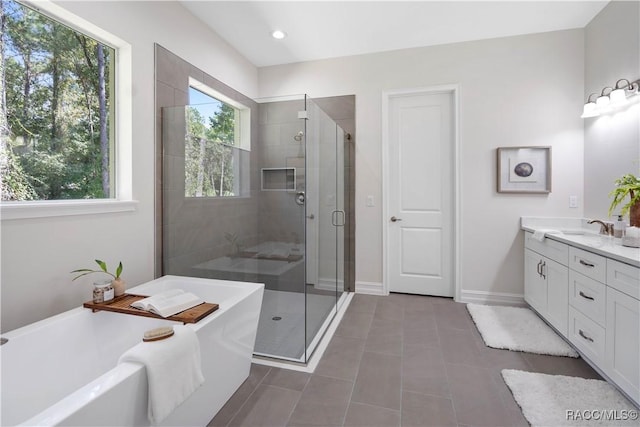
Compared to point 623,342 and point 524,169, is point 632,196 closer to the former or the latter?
point 524,169

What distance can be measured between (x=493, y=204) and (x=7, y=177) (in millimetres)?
3790

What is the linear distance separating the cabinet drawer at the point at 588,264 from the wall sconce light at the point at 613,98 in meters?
1.24

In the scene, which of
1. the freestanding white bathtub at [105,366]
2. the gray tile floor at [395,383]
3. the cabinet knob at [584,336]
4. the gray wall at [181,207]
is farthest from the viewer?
the gray wall at [181,207]

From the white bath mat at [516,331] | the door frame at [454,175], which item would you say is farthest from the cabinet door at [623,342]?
the door frame at [454,175]

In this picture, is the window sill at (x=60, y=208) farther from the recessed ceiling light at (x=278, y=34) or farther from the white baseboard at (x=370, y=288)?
the white baseboard at (x=370, y=288)

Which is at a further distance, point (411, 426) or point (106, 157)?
point (106, 157)

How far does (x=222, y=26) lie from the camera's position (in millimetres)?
2877

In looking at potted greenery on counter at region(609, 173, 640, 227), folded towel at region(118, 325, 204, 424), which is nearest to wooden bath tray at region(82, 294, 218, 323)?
folded towel at region(118, 325, 204, 424)

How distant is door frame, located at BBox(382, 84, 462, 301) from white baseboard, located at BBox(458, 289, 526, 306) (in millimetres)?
85

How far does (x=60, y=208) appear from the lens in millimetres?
1661

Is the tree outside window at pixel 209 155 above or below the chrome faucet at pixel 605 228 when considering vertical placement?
above

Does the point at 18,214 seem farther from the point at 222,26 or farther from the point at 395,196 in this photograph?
the point at 395,196

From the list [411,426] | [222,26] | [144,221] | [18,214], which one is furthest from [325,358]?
[222,26]

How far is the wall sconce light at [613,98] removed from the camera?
227cm
